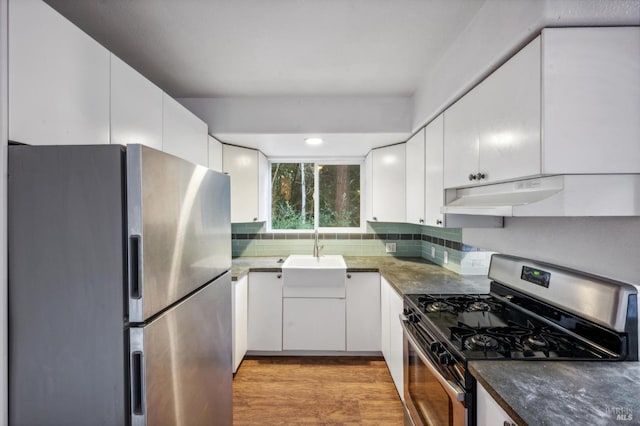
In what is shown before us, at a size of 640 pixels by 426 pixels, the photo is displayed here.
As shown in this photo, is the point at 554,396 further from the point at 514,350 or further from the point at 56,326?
the point at 56,326

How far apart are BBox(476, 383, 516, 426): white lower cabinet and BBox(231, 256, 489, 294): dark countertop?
2.91 feet

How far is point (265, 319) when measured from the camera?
2.60 meters

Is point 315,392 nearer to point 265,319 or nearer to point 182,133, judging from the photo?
point 265,319

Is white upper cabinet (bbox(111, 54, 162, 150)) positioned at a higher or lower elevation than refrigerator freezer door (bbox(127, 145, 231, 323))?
higher

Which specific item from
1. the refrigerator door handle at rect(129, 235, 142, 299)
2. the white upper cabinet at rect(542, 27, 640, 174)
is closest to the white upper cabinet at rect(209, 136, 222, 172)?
the refrigerator door handle at rect(129, 235, 142, 299)

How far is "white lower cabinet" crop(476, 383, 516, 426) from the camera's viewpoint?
85 centimetres

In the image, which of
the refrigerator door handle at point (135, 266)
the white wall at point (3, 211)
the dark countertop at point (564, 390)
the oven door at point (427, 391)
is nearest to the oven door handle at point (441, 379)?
the oven door at point (427, 391)

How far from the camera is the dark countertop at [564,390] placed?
0.75m

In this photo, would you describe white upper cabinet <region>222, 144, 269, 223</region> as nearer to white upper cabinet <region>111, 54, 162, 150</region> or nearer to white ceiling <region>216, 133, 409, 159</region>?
white ceiling <region>216, 133, 409, 159</region>

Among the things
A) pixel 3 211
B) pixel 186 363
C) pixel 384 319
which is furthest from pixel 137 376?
pixel 384 319

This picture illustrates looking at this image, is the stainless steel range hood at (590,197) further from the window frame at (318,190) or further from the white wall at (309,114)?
the window frame at (318,190)

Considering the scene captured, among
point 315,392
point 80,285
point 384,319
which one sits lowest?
point 315,392

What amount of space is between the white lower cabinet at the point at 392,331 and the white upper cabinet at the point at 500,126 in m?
0.96

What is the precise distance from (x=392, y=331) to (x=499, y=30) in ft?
6.34
